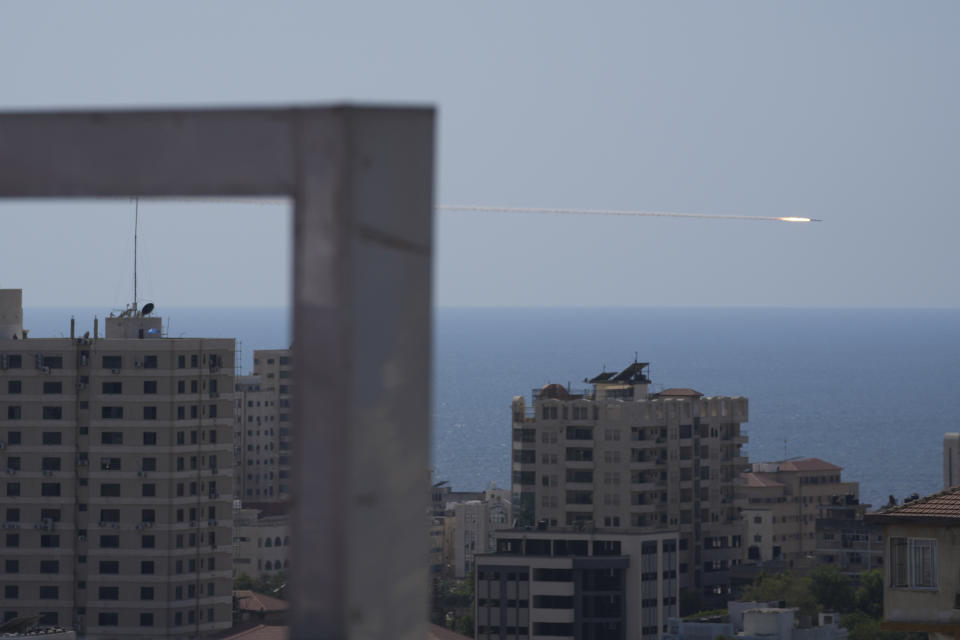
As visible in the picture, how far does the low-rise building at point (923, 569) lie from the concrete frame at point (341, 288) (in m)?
11.3

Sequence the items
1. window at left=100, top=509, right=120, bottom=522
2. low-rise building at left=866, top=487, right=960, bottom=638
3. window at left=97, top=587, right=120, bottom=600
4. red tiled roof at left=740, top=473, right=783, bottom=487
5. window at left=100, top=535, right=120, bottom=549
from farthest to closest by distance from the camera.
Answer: red tiled roof at left=740, top=473, right=783, bottom=487
window at left=100, top=509, right=120, bottom=522
window at left=100, top=535, right=120, bottom=549
window at left=97, top=587, right=120, bottom=600
low-rise building at left=866, top=487, right=960, bottom=638

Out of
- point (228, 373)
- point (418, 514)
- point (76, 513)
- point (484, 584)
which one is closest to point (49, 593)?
point (76, 513)

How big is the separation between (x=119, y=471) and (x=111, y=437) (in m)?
1.01

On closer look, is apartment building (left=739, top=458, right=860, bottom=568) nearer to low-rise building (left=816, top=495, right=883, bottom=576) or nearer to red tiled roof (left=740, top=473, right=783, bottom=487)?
red tiled roof (left=740, top=473, right=783, bottom=487)

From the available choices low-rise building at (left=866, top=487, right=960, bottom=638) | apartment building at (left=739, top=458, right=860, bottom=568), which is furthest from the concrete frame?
apartment building at (left=739, top=458, right=860, bottom=568)

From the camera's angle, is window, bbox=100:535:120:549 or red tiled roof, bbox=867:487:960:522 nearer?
red tiled roof, bbox=867:487:960:522

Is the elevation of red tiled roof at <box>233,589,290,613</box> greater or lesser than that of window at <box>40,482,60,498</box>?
lesser

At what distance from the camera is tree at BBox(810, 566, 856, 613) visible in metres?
59.1

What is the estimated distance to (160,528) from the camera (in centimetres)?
4647

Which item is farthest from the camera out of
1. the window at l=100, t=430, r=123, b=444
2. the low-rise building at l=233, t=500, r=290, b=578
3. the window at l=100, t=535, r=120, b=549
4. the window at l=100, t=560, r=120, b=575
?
the low-rise building at l=233, t=500, r=290, b=578

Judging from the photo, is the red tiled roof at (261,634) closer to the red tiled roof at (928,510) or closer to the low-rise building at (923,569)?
the red tiled roof at (928,510)

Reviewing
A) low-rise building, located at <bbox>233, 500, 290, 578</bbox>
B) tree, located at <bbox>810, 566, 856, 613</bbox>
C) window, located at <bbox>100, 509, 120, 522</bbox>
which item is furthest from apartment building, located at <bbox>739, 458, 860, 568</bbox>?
window, located at <bbox>100, 509, 120, 522</bbox>

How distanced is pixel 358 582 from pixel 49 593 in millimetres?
45048

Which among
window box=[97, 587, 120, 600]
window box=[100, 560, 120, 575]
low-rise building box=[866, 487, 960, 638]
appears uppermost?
low-rise building box=[866, 487, 960, 638]
